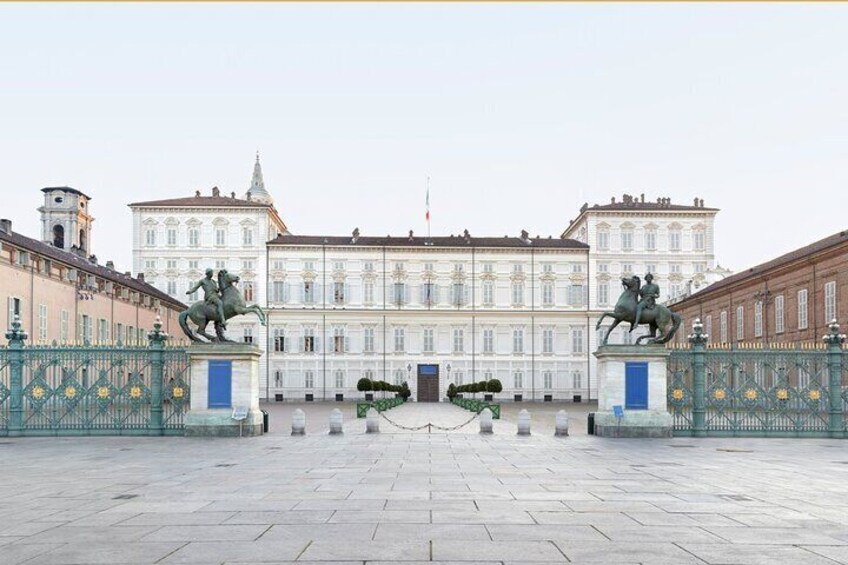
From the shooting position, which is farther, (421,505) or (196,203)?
(196,203)

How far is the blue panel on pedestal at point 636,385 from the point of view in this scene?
72.8ft

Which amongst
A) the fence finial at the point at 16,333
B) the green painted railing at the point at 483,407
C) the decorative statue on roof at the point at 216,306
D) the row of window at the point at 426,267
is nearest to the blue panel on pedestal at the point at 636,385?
the decorative statue on roof at the point at 216,306

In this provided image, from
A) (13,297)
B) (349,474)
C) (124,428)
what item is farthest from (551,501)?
(13,297)

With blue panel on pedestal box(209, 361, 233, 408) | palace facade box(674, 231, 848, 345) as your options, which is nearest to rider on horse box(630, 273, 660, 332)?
blue panel on pedestal box(209, 361, 233, 408)

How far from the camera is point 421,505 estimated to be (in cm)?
1042

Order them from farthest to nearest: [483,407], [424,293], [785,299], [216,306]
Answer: [424,293]
[785,299]
[483,407]
[216,306]

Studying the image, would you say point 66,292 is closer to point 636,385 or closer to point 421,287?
point 636,385

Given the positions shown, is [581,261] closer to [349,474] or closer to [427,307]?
[427,307]

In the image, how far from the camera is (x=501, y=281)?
7500 centimetres

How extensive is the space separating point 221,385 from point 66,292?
2735cm

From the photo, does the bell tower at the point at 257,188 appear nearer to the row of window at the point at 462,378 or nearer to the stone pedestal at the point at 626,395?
the row of window at the point at 462,378

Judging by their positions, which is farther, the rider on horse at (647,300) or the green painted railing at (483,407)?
the green painted railing at (483,407)

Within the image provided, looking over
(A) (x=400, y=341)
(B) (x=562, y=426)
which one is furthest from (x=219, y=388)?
(A) (x=400, y=341)

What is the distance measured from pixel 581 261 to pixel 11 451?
6039 centimetres
